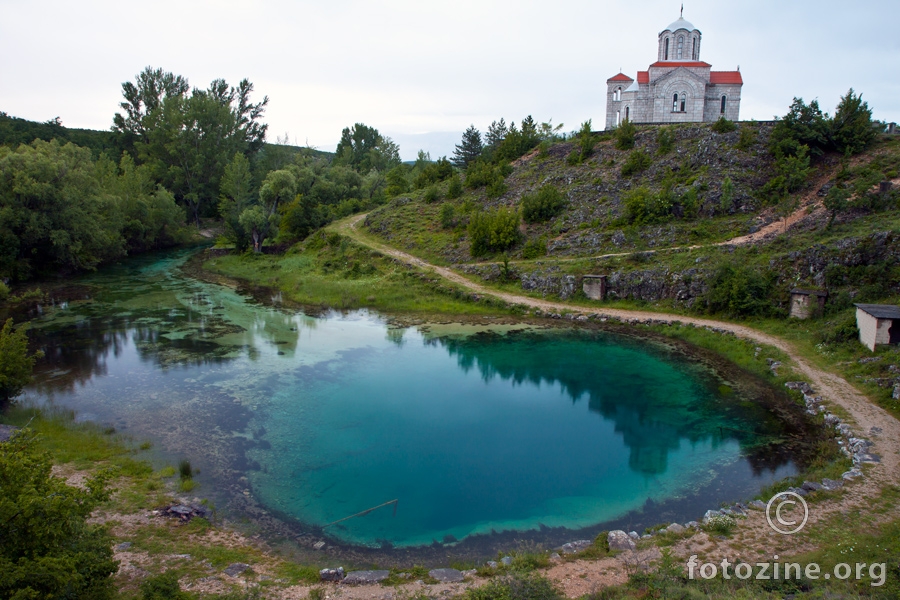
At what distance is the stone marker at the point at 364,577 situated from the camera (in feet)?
30.3

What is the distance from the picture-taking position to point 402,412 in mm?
17000

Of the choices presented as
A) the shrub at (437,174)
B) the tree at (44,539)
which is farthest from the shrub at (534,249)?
the tree at (44,539)

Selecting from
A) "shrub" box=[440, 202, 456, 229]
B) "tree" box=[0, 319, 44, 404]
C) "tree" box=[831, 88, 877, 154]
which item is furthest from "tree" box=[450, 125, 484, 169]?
"tree" box=[0, 319, 44, 404]

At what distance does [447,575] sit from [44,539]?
6.10 m

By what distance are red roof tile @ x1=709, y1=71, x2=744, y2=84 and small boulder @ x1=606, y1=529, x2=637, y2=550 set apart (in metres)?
40.3

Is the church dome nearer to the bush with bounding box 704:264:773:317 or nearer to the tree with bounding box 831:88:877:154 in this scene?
the tree with bounding box 831:88:877:154

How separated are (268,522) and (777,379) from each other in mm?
16574

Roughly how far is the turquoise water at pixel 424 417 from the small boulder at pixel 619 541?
1.27 meters

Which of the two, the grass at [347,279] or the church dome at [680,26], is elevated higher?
the church dome at [680,26]

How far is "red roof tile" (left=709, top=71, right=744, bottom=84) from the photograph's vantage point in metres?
40.2

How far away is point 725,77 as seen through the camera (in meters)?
40.6
